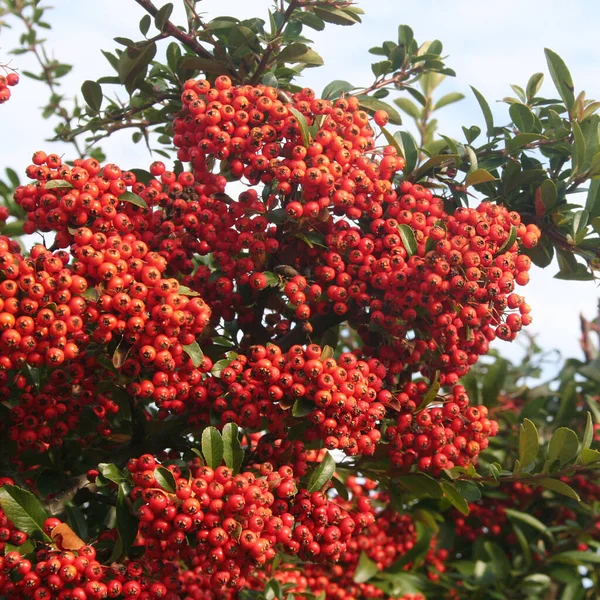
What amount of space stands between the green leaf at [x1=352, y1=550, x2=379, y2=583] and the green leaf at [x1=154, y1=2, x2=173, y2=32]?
368 cm

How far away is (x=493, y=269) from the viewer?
331 cm

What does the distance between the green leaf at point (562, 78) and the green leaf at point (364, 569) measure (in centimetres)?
326

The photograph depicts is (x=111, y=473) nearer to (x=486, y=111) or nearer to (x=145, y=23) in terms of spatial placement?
(x=145, y=23)

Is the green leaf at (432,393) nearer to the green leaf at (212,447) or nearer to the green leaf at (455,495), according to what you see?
the green leaf at (455,495)

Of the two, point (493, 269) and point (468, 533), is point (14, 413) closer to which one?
point (493, 269)

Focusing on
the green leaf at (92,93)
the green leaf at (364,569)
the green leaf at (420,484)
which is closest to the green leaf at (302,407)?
the green leaf at (420,484)

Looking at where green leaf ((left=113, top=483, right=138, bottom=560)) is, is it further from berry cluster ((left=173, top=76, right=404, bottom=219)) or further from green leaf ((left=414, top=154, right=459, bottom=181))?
green leaf ((left=414, top=154, right=459, bottom=181))

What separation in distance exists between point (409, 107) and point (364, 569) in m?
3.43

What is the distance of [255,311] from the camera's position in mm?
3736

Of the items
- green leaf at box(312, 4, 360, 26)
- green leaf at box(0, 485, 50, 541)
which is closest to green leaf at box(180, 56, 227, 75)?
green leaf at box(312, 4, 360, 26)

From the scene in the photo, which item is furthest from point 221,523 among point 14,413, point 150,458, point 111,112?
point 111,112

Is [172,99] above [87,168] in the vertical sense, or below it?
above

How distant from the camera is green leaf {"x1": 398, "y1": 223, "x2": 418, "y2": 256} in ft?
10.8

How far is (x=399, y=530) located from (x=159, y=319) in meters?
3.33
